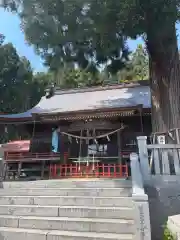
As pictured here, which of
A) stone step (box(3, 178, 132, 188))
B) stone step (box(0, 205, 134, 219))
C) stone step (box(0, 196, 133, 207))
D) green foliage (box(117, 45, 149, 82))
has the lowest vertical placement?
stone step (box(0, 205, 134, 219))

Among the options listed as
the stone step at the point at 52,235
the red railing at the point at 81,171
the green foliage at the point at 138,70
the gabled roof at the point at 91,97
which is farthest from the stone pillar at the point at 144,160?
the green foliage at the point at 138,70

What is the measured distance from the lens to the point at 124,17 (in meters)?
5.75

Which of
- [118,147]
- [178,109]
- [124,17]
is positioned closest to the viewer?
[124,17]

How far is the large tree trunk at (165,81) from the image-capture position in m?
6.88

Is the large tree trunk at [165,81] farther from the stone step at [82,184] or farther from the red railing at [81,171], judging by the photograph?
the red railing at [81,171]

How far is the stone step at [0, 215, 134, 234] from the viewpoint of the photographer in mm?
4129

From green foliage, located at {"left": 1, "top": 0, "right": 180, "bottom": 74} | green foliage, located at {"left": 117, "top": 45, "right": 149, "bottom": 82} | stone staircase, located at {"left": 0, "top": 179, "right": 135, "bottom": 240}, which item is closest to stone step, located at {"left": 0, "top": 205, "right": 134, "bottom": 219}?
stone staircase, located at {"left": 0, "top": 179, "right": 135, "bottom": 240}

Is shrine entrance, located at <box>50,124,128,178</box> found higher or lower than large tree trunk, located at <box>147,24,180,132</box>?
lower

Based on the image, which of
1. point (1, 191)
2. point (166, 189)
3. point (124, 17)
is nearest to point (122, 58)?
point (124, 17)

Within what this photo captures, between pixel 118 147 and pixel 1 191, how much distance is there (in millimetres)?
4896

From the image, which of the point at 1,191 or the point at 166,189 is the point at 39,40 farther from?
the point at 166,189

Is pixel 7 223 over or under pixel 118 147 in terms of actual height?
under

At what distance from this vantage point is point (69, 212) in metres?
4.71

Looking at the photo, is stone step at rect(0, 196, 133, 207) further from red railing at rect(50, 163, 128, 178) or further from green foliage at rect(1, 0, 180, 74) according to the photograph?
green foliage at rect(1, 0, 180, 74)
